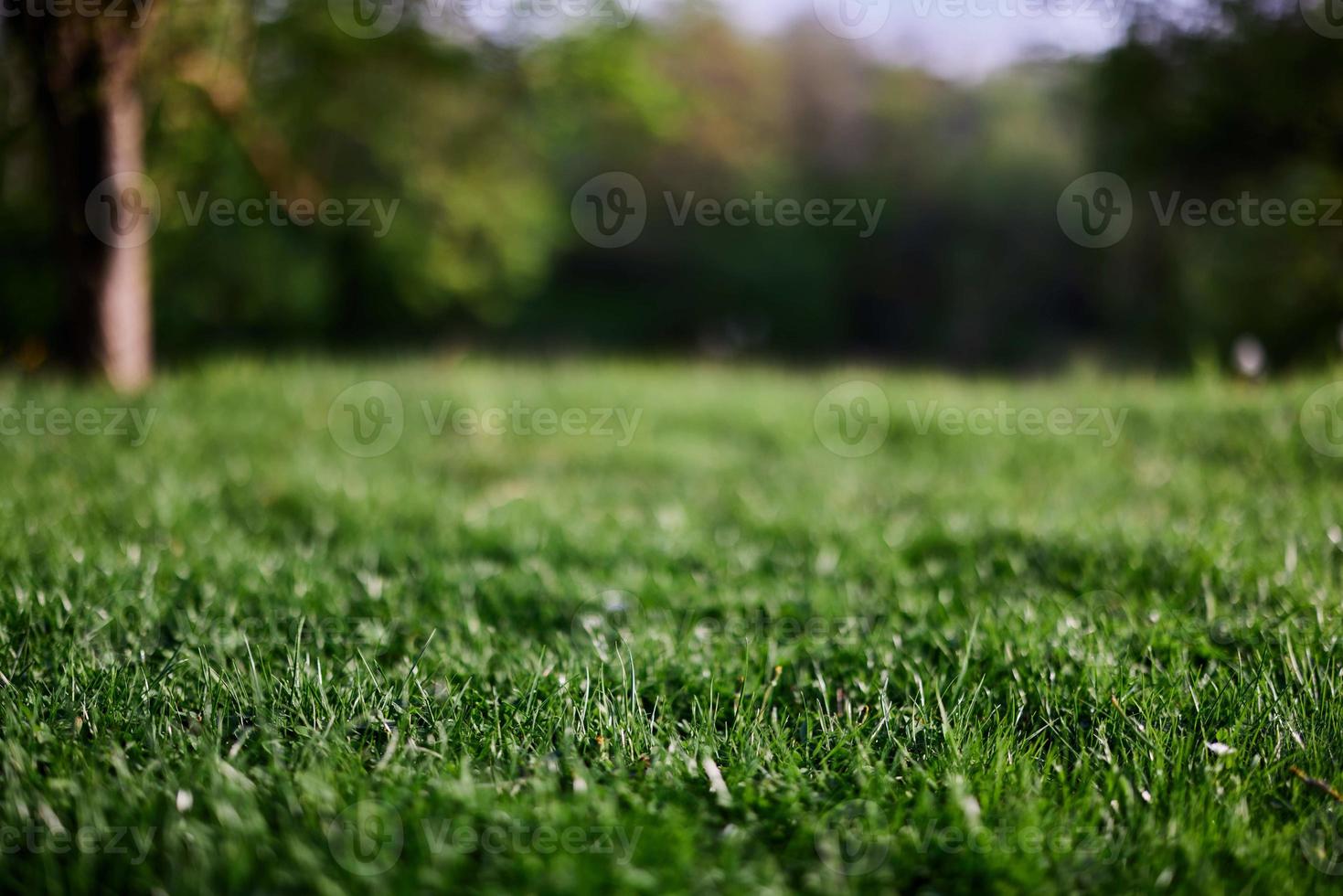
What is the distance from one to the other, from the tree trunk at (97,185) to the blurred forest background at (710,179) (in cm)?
31

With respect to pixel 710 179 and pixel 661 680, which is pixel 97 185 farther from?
pixel 710 179

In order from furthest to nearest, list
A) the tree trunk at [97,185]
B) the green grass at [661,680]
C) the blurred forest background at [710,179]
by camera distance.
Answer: the blurred forest background at [710,179] → the tree trunk at [97,185] → the green grass at [661,680]

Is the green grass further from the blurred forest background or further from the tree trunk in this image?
the blurred forest background

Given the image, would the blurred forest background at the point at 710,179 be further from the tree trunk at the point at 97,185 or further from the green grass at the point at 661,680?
the green grass at the point at 661,680

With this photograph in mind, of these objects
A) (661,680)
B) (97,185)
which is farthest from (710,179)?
(661,680)

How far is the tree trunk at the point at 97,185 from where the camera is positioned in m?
5.64

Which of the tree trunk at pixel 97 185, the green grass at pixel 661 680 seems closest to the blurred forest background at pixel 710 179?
the tree trunk at pixel 97 185

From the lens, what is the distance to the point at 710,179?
76.8 feet

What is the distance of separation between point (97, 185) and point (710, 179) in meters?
18.9

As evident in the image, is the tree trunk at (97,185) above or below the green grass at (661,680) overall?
above

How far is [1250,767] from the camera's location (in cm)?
194

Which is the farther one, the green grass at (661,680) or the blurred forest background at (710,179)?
the blurred forest background at (710,179)

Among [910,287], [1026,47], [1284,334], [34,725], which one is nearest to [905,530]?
[34,725]

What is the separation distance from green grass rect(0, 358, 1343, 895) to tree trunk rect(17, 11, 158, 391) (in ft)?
6.51
